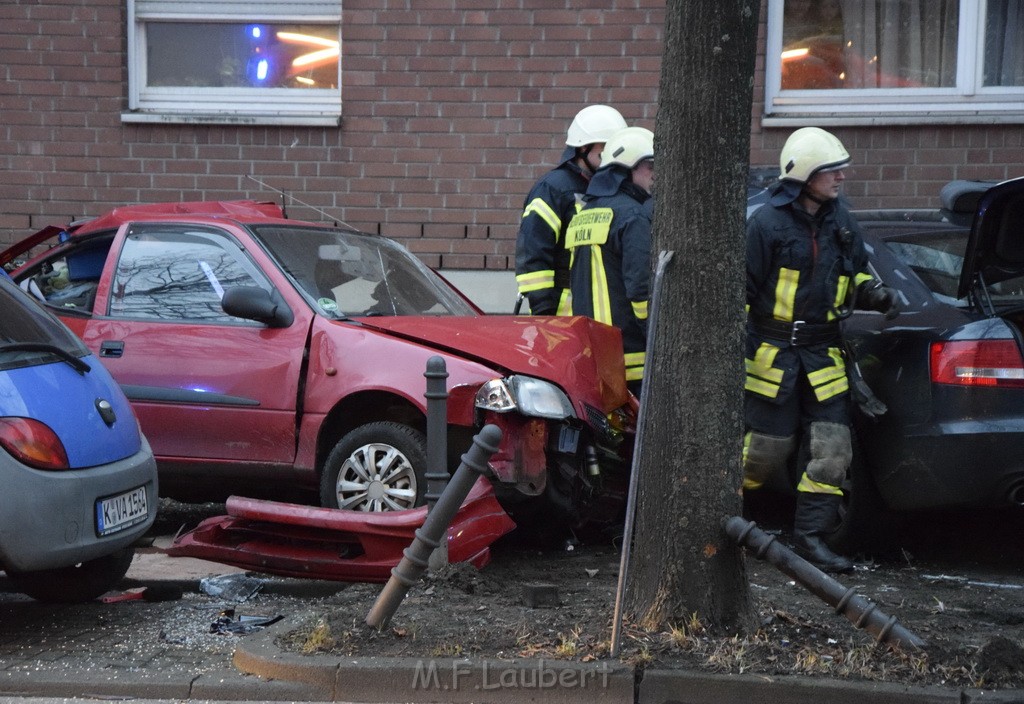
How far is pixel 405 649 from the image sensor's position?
4.40 metres

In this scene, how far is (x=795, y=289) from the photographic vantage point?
594cm

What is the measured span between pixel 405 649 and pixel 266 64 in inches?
263

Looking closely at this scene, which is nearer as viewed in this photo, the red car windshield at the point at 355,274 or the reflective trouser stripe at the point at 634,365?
the red car windshield at the point at 355,274

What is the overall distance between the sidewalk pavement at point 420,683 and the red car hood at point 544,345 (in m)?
1.76

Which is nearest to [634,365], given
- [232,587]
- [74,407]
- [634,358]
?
[634,358]

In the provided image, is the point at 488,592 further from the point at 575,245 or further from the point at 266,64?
the point at 266,64

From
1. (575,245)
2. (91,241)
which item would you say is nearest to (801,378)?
(575,245)

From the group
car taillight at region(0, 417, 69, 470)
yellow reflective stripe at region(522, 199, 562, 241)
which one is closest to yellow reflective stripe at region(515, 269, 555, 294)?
yellow reflective stripe at region(522, 199, 562, 241)

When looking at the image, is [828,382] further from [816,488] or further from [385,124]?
[385,124]

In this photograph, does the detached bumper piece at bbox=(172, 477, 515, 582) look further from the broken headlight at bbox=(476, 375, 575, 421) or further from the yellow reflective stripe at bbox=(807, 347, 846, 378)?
the yellow reflective stripe at bbox=(807, 347, 846, 378)

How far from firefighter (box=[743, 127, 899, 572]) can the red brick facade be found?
353 cm

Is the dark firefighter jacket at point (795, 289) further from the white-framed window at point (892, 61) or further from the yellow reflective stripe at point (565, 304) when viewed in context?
the white-framed window at point (892, 61)

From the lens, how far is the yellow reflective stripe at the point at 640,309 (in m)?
6.44

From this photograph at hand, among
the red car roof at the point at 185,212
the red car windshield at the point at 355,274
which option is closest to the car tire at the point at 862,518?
the red car windshield at the point at 355,274
